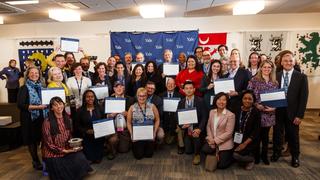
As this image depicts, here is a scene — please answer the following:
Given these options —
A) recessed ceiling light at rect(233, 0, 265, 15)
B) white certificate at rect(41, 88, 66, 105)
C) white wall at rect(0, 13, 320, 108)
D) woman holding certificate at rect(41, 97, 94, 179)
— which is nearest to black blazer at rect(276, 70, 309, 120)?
woman holding certificate at rect(41, 97, 94, 179)

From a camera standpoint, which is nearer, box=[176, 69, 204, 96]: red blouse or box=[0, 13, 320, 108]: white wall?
box=[176, 69, 204, 96]: red blouse

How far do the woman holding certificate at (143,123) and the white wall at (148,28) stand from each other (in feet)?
12.7

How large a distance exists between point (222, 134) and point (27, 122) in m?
2.54

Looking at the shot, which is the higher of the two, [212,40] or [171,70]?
[212,40]

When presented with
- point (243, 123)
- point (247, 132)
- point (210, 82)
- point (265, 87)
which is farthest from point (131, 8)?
point (247, 132)

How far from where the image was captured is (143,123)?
3.56 meters

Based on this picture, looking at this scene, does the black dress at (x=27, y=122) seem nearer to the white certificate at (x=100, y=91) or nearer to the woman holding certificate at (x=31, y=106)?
the woman holding certificate at (x=31, y=106)

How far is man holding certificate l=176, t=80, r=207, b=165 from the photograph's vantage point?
354 centimetres

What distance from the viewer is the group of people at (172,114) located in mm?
3027

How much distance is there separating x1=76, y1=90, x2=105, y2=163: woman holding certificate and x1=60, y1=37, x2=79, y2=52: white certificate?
1.17 meters

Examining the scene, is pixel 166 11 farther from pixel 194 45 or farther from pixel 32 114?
pixel 32 114

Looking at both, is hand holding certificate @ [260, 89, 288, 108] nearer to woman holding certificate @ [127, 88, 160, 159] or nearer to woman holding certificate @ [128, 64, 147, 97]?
woman holding certificate @ [127, 88, 160, 159]

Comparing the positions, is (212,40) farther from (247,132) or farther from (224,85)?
(247,132)

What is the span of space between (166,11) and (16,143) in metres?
4.38
